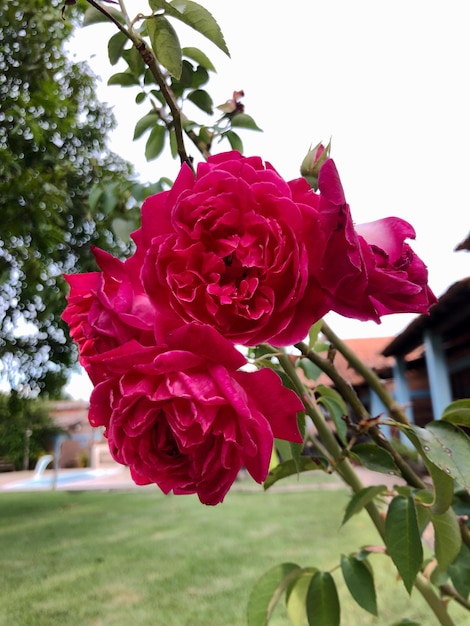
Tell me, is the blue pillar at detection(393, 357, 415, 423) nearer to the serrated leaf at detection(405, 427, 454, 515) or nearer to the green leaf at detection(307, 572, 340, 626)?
the green leaf at detection(307, 572, 340, 626)

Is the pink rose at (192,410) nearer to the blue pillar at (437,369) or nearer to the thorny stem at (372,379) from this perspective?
the thorny stem at (372,379)

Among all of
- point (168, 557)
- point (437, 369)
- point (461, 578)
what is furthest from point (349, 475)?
point (437, 369)

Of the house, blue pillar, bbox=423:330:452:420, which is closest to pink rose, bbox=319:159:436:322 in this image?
the house

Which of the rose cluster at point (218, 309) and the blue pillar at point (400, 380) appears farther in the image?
the blue pillar at point (400, 380)

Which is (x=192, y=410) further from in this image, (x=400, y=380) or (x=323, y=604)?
(x=400, y=380)

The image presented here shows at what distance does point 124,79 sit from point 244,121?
0.29ft

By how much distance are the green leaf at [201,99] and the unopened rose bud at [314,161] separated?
5.3 inches

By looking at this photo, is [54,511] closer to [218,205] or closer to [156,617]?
[156,617]

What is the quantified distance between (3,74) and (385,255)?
2979mm

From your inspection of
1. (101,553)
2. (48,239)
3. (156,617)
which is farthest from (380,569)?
(48,239)

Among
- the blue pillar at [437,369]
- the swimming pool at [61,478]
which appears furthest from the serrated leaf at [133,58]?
the swimming pool at [61,478]

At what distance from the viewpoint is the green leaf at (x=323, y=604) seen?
0.37 metres

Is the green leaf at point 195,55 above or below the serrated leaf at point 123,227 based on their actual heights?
above

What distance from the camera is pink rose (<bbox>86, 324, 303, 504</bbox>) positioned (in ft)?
0.50
